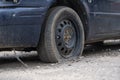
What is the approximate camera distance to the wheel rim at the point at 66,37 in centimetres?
739

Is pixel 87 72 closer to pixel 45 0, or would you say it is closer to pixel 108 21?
pixel 45 0

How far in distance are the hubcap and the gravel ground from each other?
0.22 m

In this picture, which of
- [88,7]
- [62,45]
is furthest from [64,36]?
[88,7]

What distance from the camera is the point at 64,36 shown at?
7484mm

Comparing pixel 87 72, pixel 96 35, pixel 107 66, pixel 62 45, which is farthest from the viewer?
pixel 96 35

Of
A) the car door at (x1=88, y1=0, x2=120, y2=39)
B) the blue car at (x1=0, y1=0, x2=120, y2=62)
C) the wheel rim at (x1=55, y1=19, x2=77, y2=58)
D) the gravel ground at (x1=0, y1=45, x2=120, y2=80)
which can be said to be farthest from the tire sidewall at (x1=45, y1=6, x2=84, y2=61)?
the car door at (x1=88, y1=0, x2=120, y2=39)

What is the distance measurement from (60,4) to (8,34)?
53.1 inches

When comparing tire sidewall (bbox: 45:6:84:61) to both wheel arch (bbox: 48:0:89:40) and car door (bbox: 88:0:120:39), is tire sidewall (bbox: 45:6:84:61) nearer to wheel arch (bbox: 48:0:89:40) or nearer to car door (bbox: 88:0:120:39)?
wheel arch (bbox: 48:0:89:40)

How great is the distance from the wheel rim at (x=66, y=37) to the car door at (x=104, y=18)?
0.44m

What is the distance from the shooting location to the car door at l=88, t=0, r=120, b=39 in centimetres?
799

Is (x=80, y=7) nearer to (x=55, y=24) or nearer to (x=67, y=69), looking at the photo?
(x=55, y=24)

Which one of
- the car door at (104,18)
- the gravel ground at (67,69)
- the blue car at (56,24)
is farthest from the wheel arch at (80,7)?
the gravel ground at (67,69)

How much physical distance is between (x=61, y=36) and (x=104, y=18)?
1249 millimetres

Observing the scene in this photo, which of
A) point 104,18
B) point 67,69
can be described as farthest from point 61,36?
point 104,18
